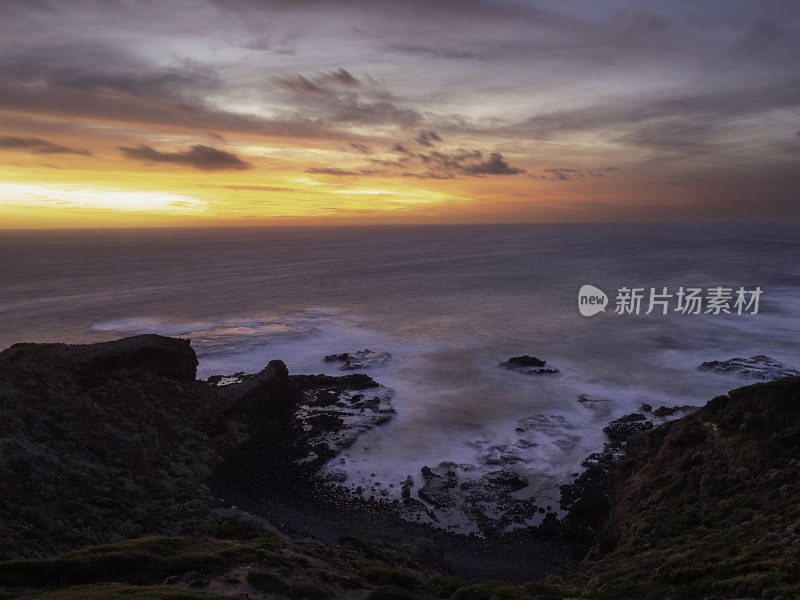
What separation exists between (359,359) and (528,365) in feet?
74.1

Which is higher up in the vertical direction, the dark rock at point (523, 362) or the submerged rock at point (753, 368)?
the submerged rock at point (753, 368)

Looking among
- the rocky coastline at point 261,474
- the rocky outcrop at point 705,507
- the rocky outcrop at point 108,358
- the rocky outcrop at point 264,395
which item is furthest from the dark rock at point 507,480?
the rocky outcrop at point 108,358

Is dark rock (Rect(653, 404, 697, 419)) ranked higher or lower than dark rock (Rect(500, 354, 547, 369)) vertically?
lower

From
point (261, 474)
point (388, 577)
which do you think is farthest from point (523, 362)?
point (388, 577)

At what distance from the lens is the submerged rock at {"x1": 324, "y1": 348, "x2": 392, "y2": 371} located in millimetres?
61062

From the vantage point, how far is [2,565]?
15.2 metres

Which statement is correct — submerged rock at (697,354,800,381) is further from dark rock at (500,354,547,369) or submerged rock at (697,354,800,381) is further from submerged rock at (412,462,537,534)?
submerged rock at (412,462,537,534)

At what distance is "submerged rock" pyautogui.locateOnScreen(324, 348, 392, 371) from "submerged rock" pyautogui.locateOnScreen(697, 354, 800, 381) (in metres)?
Result: 40.8

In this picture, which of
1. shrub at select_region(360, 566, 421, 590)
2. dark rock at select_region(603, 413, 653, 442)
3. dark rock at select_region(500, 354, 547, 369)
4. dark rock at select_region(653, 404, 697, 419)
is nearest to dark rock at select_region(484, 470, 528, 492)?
dark rock at select_region(603, 413, 653, 442)

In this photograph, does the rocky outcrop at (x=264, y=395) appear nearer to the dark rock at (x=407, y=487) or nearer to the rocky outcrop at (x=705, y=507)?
the dark rock at (x=407, y=487)

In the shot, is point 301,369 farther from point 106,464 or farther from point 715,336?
point 715,336

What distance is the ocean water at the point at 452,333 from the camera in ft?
141

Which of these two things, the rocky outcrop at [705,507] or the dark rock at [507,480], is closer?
the rocky outcrop at [705,507]

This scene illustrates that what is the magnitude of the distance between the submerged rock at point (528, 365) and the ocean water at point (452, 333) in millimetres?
1296
